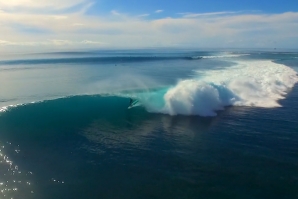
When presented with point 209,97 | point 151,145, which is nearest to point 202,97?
point 209,97

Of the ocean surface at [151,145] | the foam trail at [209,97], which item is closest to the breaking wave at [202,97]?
the foam trail at [209,97]

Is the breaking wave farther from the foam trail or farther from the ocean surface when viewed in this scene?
the ocean surface

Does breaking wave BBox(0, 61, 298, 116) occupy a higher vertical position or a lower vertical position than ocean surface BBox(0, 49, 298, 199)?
higher

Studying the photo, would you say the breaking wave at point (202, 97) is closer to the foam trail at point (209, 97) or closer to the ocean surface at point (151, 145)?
the foam trail at point (209, 97)

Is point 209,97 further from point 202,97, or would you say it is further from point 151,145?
point 151,145

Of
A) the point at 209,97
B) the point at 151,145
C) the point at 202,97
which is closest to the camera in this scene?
the point at 151,145

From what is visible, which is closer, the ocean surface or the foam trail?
the ocean surface

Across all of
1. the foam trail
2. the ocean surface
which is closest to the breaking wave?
the foam trail

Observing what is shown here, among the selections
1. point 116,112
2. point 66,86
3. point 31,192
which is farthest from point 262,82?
point 31,192
